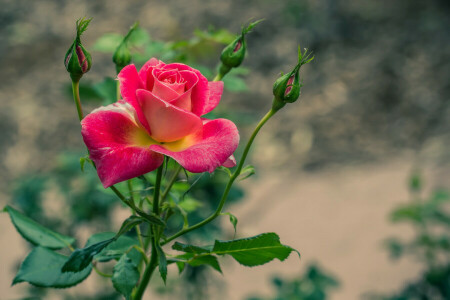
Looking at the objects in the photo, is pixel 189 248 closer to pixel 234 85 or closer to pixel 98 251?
pixel 98 251

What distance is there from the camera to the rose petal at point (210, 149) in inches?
15.7

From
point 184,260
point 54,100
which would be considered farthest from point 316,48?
point 184,260

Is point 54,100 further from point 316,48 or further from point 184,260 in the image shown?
point 184,260

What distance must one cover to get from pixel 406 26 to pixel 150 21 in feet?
5.68

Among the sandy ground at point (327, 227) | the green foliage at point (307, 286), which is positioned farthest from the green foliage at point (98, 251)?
the sandy ground at point (327, 227)

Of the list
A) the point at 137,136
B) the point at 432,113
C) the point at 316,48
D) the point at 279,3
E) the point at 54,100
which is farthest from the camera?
the point at 279,3

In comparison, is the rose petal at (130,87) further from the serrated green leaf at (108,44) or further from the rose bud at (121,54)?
the serrated green leaf at (108,44)

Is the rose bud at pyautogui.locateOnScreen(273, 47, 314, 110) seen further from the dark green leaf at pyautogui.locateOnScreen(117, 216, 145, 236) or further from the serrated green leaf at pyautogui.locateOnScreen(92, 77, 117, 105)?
the serrated green leaf at pyautogui.locateOnScreen(92, 77, 117, 105)

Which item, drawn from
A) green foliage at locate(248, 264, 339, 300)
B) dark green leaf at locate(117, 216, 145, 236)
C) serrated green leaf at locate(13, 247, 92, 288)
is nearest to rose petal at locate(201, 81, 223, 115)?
dark green leaf at locate(117, 216, 145, 236)

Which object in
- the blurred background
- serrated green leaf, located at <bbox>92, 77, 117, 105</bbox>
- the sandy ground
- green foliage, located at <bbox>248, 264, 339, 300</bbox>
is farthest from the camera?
the sandy ground

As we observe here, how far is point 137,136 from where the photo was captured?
0.43 m

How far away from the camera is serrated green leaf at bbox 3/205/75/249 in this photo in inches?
22.5

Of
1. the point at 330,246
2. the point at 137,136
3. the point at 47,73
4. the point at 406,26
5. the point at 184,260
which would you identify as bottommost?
the point at 330,246

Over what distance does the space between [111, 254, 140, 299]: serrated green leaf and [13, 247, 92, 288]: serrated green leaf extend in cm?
6
